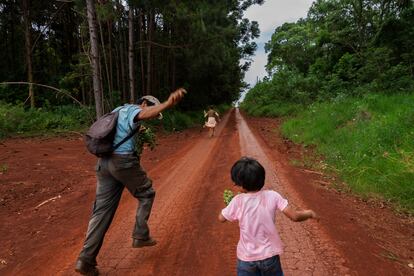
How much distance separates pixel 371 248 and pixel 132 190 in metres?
3.11

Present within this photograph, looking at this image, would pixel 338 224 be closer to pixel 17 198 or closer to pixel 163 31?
pixel 17 198

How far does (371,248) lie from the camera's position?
17.4ft

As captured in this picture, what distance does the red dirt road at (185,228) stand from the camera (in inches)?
191

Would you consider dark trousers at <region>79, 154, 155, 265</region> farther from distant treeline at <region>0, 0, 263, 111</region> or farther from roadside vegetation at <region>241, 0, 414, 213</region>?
distant treeline at <region>0, 0, 263, 111</region>

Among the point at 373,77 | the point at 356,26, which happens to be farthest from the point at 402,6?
the point at 373,77

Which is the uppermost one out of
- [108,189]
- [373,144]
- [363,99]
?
[363,99]

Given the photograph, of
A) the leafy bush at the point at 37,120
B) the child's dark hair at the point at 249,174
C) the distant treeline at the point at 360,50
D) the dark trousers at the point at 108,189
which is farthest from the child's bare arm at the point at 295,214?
the leafy bush at the point at 37,120

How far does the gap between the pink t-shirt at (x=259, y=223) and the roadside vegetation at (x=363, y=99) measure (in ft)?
15.6

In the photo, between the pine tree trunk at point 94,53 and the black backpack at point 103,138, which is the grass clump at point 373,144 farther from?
the pine tree trunk at point 94,53

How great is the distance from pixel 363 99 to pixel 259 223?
13.4m

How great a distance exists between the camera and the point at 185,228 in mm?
6094

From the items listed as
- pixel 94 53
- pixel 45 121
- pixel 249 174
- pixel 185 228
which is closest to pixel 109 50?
pixel 45 121

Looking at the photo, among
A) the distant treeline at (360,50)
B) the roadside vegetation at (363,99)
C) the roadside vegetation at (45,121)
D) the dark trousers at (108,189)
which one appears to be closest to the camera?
the dark trousers at (108,189)

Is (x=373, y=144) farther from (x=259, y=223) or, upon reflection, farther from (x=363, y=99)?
(x=259, y=223)
